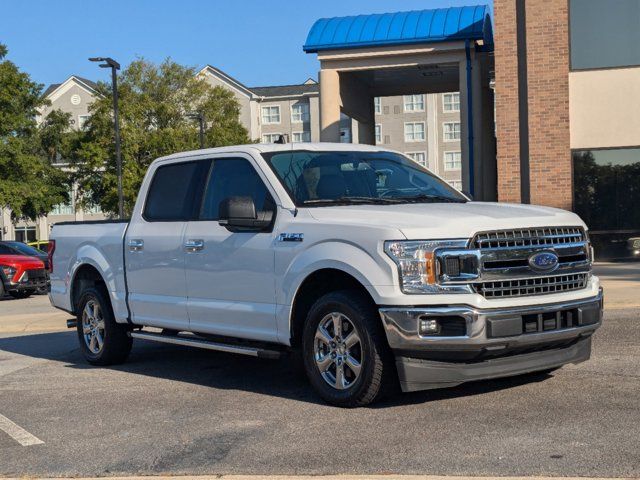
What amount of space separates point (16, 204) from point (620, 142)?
33.7m

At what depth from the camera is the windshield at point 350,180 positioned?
24.8ft

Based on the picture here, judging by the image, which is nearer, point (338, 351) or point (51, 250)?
point (338, 351)

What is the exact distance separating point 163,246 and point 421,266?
119 inches

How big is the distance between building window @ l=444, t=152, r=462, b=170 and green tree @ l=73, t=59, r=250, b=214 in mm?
25533

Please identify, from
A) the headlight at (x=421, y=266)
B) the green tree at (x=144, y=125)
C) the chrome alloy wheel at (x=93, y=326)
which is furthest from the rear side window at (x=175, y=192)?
the green tree at (x=144, y=125)

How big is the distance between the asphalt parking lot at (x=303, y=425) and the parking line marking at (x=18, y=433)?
0.06m

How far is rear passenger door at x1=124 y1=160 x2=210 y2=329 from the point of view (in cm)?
838

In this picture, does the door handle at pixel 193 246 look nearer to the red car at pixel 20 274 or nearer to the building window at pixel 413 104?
the red car at pixel 20 274

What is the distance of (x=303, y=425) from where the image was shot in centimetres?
634

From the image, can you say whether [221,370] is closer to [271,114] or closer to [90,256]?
[90,256]

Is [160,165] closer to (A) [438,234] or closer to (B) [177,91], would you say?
(A) [438,234]

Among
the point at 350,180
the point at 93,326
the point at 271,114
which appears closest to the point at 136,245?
the point at 93,326

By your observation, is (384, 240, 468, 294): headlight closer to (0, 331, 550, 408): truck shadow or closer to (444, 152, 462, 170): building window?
(0, 331, 550, 408): truck shadow

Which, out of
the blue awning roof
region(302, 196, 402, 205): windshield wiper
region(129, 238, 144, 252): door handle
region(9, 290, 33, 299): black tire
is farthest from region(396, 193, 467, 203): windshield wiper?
the blue awning roof
